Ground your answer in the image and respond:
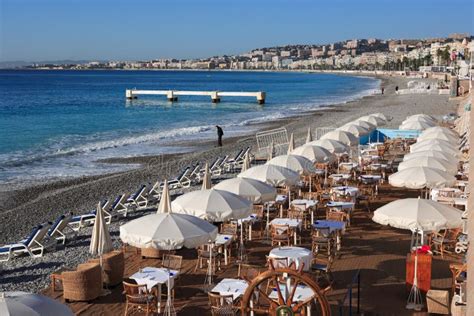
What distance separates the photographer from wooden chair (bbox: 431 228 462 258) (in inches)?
397

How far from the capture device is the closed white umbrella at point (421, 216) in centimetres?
814

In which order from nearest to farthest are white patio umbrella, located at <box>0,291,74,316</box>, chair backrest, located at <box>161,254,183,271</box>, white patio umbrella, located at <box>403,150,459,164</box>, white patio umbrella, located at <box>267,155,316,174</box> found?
white patio umbrella, located at <box>0,291,74,316</box>, chair backrest, located at <box>161,254,183,271</box>, white patio umbrella, located at <box>267,155,316,174</box>, white patio umbrella, located at <box>403,150,459,164</box>

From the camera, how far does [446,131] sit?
17125mm

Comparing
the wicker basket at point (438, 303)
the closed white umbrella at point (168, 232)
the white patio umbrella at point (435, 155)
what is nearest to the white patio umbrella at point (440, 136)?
the white patio umbrella at point (435, 155)

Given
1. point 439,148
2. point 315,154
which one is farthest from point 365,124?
point 315,154

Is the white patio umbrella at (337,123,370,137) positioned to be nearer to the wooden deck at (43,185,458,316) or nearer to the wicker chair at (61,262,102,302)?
the wooden deck at (43,185,458,316)

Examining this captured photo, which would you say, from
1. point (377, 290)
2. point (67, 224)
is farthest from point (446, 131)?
point (67, 224)

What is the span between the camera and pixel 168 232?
7.59 m

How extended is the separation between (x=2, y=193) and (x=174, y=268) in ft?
40.6

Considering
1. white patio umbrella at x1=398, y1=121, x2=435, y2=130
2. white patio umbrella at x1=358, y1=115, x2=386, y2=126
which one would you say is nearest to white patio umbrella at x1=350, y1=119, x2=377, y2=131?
white patio umbrella at x1=358, y1=115, x2=386, y2=126

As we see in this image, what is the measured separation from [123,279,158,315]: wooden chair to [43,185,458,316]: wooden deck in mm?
377

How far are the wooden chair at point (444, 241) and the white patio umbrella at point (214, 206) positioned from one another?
11.5 feet

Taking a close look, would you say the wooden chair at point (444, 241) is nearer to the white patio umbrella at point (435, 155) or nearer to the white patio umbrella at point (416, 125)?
the white patio umbrella at point (435, 155)

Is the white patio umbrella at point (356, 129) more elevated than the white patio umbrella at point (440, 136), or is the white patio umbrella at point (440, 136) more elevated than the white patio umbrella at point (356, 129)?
the white patio umbrella at point (440, 136)
